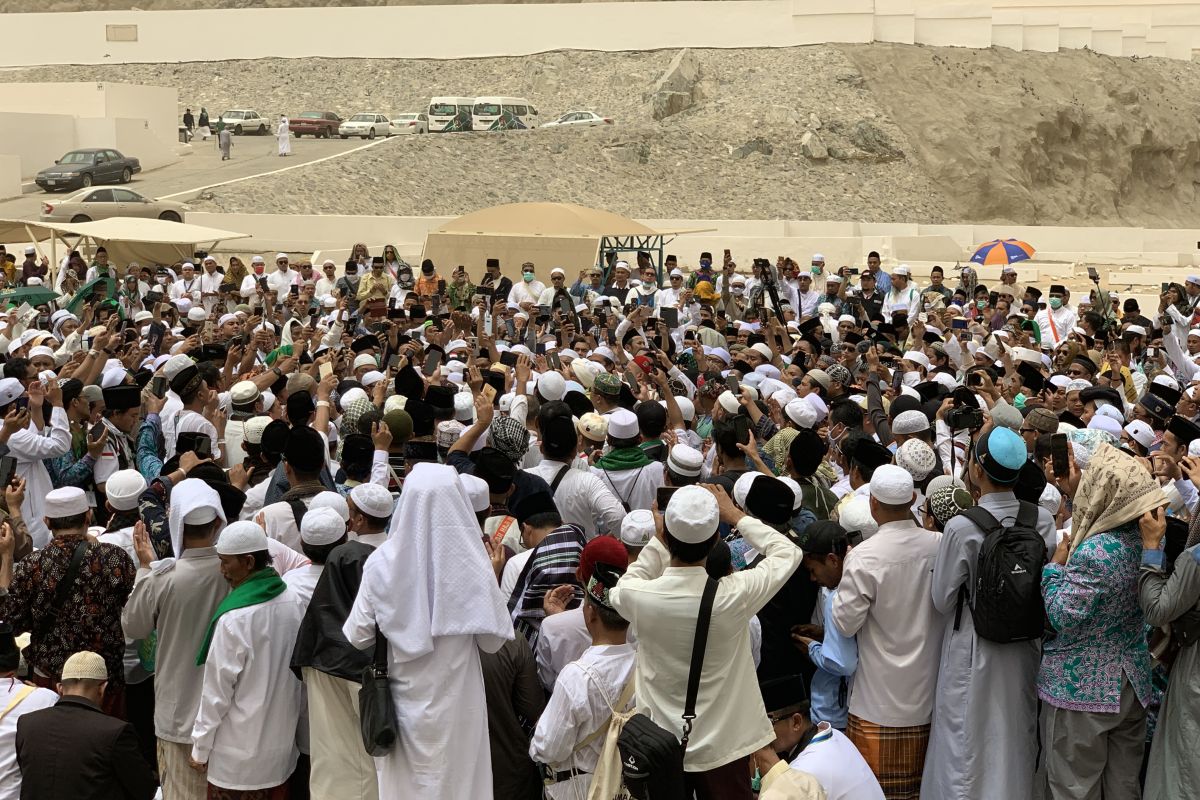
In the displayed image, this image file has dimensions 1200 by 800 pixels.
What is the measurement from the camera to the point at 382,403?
8.14 metres

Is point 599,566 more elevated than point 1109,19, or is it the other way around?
point 1109,19

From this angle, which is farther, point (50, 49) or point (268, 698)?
point (50, 49)

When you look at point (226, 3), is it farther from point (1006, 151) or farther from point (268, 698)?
point (268, 698)

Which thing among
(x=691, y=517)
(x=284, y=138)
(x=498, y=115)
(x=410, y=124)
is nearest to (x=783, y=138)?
(x=498, y=115)

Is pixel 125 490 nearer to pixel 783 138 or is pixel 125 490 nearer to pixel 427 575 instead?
pixel 427 575

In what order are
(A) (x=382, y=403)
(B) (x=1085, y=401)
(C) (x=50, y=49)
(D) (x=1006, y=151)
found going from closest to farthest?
1. (A) (x=382, y=403)
2. (B) (x=1085, y=401)
3. (D) (x=1006, y=151)
4. (C) (x=50, y=49)

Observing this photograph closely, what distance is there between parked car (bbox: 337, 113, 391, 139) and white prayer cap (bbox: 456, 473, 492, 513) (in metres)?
41.0

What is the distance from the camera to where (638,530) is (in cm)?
542

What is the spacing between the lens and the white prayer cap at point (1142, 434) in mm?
7469

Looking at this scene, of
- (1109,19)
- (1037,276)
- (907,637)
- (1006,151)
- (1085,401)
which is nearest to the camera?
(907,637)

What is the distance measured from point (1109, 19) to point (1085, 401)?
47489 mm

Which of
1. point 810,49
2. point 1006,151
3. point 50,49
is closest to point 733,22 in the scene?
point 810,49

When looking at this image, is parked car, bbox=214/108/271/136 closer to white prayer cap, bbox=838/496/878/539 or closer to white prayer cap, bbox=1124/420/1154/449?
white prayer cap, bbox=1124/420/1154/449

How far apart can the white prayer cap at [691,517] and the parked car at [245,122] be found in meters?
46.1
